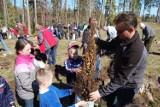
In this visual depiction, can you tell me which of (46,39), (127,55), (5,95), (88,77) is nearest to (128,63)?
(127,55)

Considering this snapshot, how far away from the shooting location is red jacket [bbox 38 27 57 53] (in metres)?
7.04

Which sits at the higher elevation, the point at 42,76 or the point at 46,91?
the point at 42,76

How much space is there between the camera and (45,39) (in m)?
7.04

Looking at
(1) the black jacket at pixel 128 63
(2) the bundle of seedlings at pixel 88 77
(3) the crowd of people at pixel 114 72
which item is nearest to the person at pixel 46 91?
(3) the crowd of people at pixel 114 72

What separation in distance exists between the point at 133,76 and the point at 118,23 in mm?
791

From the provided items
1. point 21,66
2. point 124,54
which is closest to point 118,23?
point 124,54

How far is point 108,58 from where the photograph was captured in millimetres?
8656

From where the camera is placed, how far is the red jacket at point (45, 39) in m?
7.04

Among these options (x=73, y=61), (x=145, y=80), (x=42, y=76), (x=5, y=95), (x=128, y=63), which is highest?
(x=128, y=63)

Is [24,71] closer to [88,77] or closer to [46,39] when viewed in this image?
[88,77]

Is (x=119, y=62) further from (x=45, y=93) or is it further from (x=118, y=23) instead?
(x=45, y=93)

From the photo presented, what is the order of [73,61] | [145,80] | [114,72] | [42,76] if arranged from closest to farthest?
[42,76], [114,72], [73,61], [145,80]

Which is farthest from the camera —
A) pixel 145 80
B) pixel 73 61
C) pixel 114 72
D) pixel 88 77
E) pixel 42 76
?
pixel 145 80

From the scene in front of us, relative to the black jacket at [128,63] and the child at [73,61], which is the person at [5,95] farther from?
the black jacket at [128,63]
